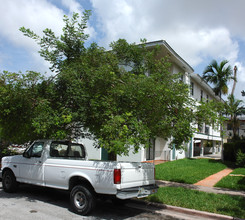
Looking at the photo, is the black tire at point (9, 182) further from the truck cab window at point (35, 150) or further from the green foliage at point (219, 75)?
the green foliage at point (219, 75)

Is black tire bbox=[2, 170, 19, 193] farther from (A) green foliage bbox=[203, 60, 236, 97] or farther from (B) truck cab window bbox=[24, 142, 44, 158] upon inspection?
(A) green foliage bbox=[203, 60, 236, 97]

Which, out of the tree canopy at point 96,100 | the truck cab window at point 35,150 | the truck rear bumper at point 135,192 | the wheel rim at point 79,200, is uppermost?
the tree canopy at point 96,100

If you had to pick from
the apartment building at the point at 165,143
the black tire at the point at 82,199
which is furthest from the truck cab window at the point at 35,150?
the apartment building at the point at 165,143

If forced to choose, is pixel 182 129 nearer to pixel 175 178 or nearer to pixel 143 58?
pixel 143 58

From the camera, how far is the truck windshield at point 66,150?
304 inches

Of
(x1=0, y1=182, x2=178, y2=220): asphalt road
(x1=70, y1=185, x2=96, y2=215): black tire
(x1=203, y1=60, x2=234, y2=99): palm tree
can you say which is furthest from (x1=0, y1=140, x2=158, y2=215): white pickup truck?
(x1=203, y1=60, x2=234, y2=99): palm tree

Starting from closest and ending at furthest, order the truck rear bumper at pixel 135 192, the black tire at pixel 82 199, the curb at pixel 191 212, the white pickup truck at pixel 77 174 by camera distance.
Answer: the truck rear bumper at pixel 135 192 < the white pickup truck at pixel 77 174 < the black tire at pixel 82 199 < the curb at pixel 191 212

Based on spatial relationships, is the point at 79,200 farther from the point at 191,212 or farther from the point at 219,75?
the point at 219,75

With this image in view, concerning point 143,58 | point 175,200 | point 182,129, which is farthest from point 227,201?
point 143,58

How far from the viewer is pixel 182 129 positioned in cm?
741

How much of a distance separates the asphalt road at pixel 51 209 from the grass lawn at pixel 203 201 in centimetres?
74

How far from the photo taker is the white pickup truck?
585 cm

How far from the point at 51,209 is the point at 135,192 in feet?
→ 7.95

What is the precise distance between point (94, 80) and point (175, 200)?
4.36m
